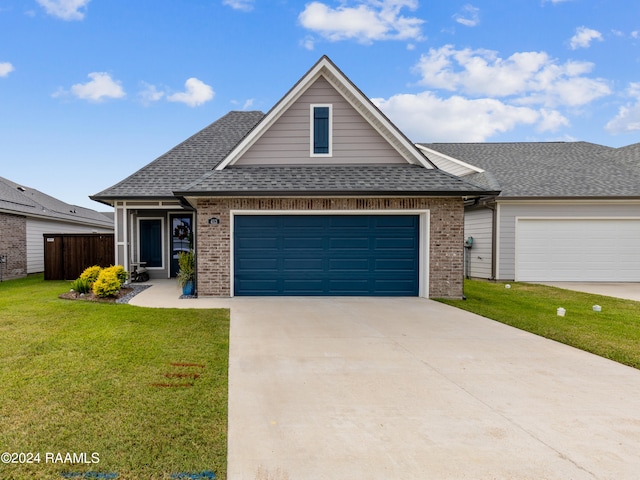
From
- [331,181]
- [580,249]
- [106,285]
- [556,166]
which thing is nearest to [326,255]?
[331,181]

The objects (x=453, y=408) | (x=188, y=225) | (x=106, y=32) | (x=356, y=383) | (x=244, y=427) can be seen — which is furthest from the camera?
(x=106, y=32)

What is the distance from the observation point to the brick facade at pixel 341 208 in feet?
29.8

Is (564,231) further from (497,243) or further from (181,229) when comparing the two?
(181,229)

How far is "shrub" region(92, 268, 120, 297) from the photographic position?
28.8 feet

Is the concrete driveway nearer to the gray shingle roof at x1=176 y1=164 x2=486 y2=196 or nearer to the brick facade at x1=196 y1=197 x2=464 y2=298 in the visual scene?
the brick facade at x1=196 y1=197 x2=464 y2=298

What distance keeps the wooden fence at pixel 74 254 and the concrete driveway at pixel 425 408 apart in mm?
10089

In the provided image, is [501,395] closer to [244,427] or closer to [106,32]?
[244,427]

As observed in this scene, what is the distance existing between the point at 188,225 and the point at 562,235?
14038 millimetres

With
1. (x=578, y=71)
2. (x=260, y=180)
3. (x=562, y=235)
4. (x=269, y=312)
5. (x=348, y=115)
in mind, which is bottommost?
(x=269, y=312)

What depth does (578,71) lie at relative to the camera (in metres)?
17.2

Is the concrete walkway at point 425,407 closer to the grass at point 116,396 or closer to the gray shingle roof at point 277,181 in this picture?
the grass at point 116,396

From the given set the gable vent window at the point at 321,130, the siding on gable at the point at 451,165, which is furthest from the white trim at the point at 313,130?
the siding on gable at the point at 451,165

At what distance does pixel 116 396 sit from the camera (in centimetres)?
344

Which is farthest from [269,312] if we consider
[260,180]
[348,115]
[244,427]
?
[348,115]
